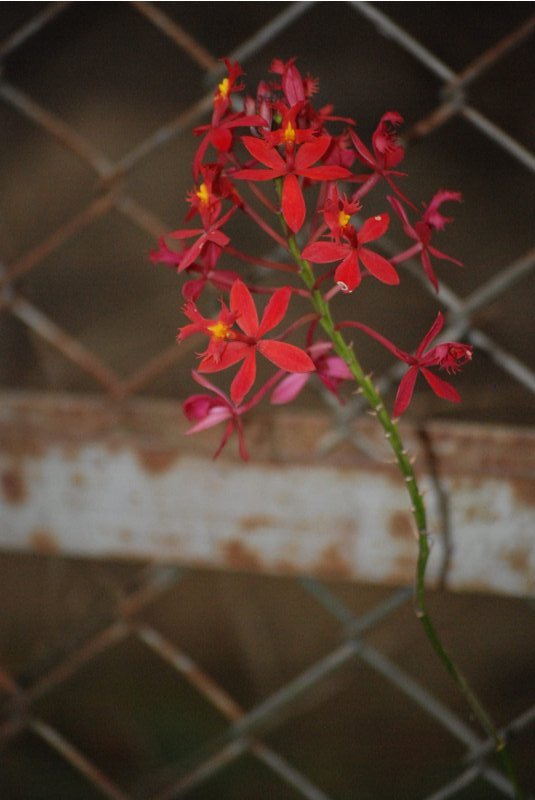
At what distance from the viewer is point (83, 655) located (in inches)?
26.4

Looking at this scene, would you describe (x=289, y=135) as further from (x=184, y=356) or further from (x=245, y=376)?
(x=184, y=356)

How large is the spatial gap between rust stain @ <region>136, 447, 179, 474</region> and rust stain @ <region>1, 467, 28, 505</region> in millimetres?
85

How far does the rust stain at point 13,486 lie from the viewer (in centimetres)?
50

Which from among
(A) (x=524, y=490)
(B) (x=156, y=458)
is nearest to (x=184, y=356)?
(B) (x=156, y=458)

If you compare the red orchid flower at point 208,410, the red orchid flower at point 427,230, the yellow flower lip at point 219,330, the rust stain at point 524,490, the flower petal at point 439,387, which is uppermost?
the red orchid flower at point 427,230

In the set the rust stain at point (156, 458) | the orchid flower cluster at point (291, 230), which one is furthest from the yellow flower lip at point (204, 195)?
the rust stain at point (156, 458)

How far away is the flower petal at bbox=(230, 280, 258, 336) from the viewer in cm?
29

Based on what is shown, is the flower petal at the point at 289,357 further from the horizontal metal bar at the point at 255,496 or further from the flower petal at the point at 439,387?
the horizontal metal bar at the point at 255,496

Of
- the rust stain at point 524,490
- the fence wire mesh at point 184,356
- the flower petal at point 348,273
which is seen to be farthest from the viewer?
the fence wire mesh at point 184,356

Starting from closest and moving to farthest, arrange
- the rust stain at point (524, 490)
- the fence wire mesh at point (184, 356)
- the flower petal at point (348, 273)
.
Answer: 1. the flower petal at point (348, 273)
2. the rust stain at point (524, 490)
3. the fence wire mesh at point (184, 356)

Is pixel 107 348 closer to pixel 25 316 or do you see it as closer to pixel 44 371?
pixel 44 371

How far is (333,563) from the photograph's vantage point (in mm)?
492

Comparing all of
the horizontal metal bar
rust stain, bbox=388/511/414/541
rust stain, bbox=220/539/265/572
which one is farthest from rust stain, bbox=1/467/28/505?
rust stain, bbox=388/511/414/541

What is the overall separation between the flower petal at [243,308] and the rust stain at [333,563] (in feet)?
0.77
